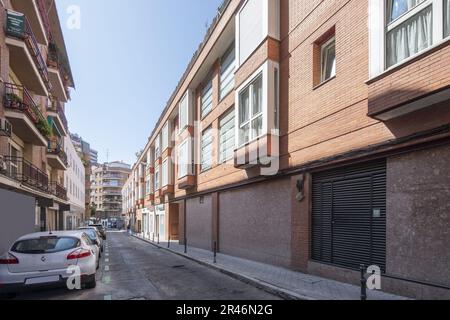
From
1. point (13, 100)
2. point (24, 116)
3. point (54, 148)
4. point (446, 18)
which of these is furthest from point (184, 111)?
point (446, 18)

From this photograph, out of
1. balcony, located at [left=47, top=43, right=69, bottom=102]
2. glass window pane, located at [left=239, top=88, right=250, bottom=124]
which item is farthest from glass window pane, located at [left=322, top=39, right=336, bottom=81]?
balcony, located at [left=47, top=43, right=69, bottom=102]

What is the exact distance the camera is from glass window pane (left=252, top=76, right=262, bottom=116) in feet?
40.3

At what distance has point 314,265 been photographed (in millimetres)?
9336

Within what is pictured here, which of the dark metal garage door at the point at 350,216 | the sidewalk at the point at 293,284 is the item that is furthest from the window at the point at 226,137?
the dark metal garage door at the point at 350,216

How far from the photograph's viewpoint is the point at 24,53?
13680 millimetres

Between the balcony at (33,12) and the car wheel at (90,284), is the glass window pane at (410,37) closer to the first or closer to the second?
the car wheel at (90,284)

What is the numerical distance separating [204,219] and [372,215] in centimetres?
1280

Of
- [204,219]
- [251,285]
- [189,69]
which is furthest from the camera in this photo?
[189,69]

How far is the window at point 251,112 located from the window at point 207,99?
5934 millimetres

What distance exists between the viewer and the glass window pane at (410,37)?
6391 millimetres

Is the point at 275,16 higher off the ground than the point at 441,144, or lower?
higher

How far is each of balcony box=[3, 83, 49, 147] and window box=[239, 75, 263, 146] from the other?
8.44 metres
